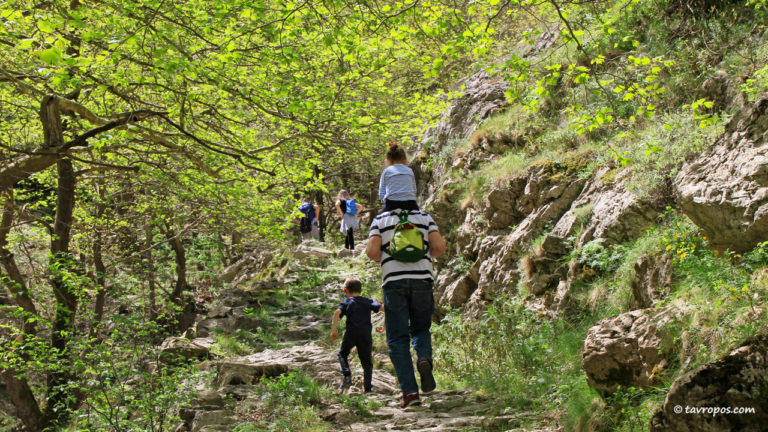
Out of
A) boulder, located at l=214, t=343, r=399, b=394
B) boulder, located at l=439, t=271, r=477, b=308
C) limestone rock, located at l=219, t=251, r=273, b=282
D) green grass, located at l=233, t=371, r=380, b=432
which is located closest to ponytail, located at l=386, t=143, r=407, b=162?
green grass, located at l=233, t=371, r=380, b=432

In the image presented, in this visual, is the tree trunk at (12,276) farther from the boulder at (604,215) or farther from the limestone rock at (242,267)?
the limestone rock at (242,267)

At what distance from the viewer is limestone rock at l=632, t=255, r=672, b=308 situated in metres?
5.27

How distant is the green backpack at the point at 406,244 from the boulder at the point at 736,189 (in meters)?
2.41

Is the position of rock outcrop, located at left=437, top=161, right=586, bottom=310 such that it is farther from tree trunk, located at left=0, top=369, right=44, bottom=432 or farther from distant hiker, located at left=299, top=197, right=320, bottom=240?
distant hiker, located at left=299, top=197, right=320, bottom=240

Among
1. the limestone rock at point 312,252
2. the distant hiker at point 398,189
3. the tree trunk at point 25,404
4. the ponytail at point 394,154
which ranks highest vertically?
the limestone rock at point 312,252

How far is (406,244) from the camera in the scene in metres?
4.82

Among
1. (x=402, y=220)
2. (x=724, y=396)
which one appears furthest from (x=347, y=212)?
(x=724, y=396)

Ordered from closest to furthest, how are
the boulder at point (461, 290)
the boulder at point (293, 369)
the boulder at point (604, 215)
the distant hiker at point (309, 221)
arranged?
the boulder at point (604, 215) < the boulder at point (293, 369) < the boulder at point (461, 290) < the distant hiker at point (309, 221)

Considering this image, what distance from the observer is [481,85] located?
46.1 feet

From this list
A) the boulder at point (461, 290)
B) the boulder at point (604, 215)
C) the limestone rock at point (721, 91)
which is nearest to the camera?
the boulder at point (604, 215)

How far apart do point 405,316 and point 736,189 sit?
3.02 m

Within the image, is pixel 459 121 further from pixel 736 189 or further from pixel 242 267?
pixel 242 267

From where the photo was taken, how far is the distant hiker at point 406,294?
4828 millimetres

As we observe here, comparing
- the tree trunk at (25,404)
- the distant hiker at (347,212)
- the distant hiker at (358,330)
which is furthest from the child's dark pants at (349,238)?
the distant hiker at (358,330)
